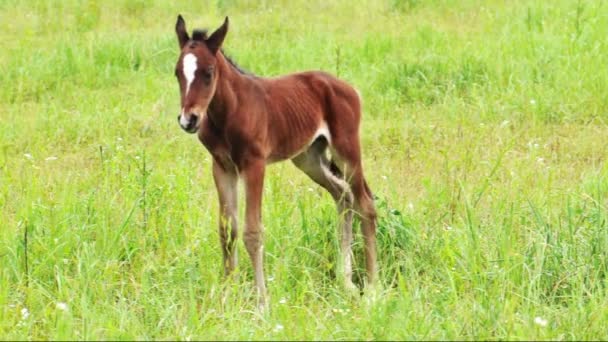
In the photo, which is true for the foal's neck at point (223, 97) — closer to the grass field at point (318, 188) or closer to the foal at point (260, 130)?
the foal at point (260, 130)

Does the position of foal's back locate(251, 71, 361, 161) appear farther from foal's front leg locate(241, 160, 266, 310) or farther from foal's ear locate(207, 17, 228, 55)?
foal's ear locate(207, 17, 228, 55)

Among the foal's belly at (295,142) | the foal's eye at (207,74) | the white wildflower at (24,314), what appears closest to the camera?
the white wildflower at (24,314)

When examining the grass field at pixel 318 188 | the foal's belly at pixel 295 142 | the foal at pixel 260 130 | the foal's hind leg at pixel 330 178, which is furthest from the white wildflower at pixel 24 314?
the foal's hind leg at pixel 330 178

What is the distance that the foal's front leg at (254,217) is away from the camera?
17.5ft

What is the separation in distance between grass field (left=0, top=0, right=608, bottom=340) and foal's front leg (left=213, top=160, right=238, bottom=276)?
14cm

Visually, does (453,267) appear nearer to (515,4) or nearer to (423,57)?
(423,57)

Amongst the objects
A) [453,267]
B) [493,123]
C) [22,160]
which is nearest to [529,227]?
[453,267]

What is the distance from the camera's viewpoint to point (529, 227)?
6.02 m

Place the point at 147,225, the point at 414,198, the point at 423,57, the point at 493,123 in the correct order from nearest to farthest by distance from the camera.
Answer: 1. the point at 147,225
2. the point at 414,198
3. the point at 493,123
4. the point at 423,57

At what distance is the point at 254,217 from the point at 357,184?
884 millimetres

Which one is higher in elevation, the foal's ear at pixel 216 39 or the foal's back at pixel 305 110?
the foal's ear at pixel 216 39

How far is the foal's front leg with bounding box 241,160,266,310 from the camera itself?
5.34 meters

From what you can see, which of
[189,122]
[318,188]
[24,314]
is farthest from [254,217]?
[318,188]

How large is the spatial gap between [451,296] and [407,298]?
293 mm
